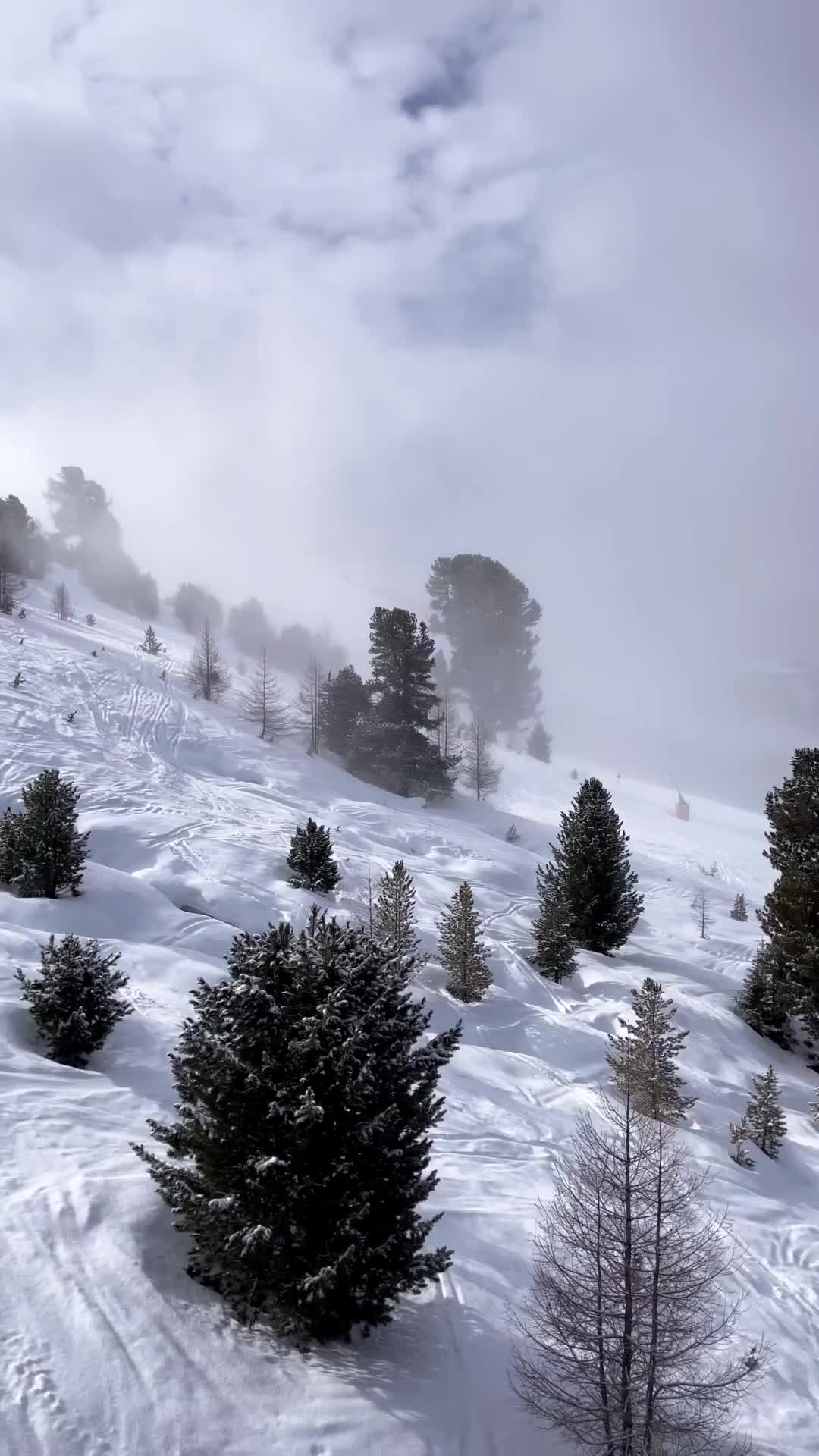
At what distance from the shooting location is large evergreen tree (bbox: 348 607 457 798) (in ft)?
141

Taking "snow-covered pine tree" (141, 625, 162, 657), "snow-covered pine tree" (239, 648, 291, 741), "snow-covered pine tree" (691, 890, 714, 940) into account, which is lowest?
"snow-covered pine tree" (691, 890, 714, 940)

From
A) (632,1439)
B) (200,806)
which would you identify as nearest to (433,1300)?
(632,1439)

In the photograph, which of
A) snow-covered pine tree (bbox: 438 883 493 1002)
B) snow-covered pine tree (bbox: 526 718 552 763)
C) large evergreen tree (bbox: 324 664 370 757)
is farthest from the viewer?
snow-covered pine tree (bbox: 526 718 552 763)

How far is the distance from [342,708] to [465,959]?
29988 millimetres

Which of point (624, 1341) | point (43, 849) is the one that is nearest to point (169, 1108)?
point (624, 1341)

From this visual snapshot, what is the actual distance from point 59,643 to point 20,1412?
45.3m

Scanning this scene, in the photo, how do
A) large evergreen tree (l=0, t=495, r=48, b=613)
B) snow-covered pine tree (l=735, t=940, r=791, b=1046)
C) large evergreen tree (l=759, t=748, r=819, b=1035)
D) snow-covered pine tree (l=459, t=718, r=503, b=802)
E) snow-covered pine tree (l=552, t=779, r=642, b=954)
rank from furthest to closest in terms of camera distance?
1. large evergreen tree (l=0, t=495, r=48, b=613)
2. snow-covered pine tree (l=459, t=718, r=503, b=802)
3. snow-covered pine tree (l=552, t=779, r=642, b=954)
4. snow-covered pine tree (l=735, t=940, r=791, b=1046)
5. large evergreen tree (l=759, t=748, r=819, b=1035)

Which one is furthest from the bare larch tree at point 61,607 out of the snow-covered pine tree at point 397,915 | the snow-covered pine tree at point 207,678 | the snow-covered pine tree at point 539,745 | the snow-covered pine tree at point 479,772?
the snow-covered pine tree at point 397,915

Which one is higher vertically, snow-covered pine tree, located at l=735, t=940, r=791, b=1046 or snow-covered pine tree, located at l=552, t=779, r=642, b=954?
snow-covered pine tree, located at l=552, t=779, r=642, b=954

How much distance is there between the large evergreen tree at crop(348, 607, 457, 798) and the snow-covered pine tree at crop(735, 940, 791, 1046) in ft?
81.3

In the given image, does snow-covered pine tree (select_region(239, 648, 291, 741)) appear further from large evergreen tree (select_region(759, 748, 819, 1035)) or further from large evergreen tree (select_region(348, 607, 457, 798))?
large evergreen tree (select_region(759, 748, 819, 1035))

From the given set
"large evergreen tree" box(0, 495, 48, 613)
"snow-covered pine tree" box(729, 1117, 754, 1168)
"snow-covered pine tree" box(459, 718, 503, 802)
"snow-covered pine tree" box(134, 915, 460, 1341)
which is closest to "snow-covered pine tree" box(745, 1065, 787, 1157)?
"snow-covered pine tree" box(729, 1117, 754, 1168)

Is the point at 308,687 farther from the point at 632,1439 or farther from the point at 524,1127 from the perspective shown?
the point at 632,1439

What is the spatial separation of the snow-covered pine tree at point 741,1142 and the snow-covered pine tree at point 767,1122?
0.11 m
